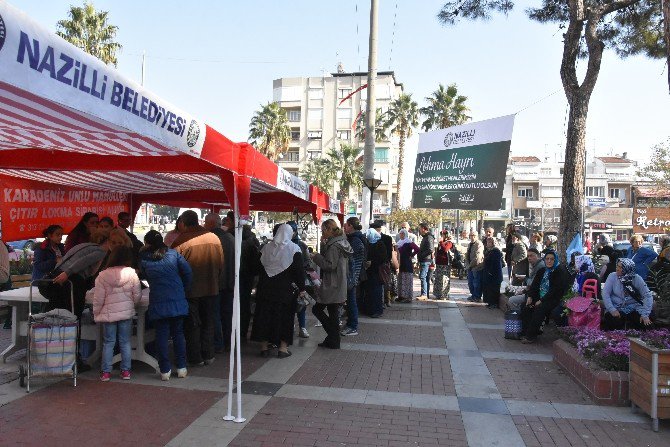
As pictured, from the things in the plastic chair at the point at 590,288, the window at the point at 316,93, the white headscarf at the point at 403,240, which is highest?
the window at the point at 316,93

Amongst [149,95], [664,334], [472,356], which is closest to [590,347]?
[664,334]

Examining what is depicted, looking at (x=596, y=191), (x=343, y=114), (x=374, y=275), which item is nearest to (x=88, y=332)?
(x=374, y=275)

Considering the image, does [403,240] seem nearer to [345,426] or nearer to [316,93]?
[345,426]

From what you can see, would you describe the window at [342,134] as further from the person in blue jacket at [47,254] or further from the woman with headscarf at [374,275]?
the person in blue jacket at [47,254]

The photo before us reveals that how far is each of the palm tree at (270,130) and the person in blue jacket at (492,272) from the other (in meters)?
40.5

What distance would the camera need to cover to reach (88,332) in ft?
20.9

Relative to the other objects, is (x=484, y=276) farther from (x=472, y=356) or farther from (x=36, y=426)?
(x=36, y=426)

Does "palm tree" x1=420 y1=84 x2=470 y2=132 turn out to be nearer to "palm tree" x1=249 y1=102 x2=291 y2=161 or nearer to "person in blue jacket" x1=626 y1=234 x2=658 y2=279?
"palm tree" x1=249 y1=102 x2=291 y2=161

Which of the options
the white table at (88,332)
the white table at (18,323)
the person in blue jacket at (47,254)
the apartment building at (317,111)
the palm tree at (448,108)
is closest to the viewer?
the white table at (88,332)

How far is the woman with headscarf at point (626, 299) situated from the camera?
23.6ft

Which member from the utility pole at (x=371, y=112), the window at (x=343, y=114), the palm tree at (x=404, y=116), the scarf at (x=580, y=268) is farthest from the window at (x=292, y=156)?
the scarf at (x=580, y=268)

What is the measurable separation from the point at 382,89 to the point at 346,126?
250 inches

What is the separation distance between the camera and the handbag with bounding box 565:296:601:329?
24.4 ft

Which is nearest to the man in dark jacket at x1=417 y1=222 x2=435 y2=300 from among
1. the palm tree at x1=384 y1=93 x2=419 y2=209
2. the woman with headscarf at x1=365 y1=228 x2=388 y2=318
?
the woman with headscarf at x1=365 y1=228 x2=388 y2=318
